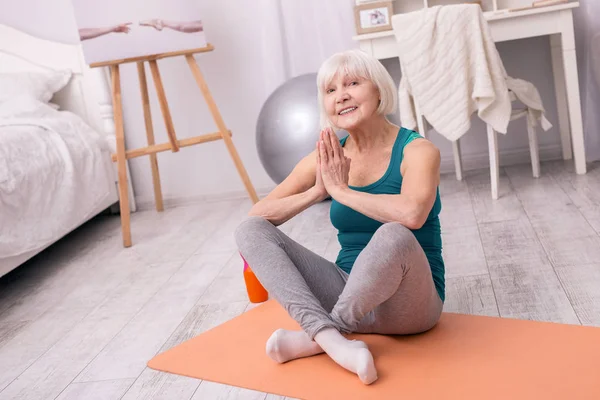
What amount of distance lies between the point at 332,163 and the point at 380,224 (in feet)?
0.64

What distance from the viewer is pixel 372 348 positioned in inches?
67.9

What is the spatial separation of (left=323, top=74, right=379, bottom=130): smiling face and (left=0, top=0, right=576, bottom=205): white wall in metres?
2.14

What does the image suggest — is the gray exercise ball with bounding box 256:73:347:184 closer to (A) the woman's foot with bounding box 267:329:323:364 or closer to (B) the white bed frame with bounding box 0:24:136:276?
(B) the white bed frame with bounding box 0:24:136:276

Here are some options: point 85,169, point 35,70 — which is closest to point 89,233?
point 85,169

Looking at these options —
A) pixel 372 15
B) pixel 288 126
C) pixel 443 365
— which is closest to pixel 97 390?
pixel 443 365

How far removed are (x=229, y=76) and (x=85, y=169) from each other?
944 millimetres

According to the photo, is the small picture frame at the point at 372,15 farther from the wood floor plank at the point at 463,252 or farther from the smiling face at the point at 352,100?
the smiling face at the point at 352,100

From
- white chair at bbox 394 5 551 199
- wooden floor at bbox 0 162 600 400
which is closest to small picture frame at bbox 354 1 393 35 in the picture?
white chair at bbox 394 5 551 199

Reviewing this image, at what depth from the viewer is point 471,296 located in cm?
208

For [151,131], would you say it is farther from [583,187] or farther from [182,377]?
[182,377]

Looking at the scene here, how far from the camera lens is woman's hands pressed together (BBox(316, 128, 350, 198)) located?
5.66ft

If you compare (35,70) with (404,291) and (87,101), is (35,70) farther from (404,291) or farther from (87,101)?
(404,291)

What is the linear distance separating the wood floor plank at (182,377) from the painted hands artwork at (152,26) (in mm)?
1478

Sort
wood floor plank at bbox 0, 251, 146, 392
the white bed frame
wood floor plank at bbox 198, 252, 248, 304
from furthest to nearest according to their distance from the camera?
the white bed frame, wood floor plank at bbox 198, 252, 248, 304, wood floor plank at bbox 0, 251, 146, 392
